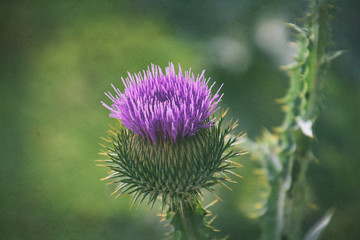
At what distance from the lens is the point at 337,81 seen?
3.57 meters

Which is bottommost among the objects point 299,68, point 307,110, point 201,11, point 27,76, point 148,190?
point 148,190

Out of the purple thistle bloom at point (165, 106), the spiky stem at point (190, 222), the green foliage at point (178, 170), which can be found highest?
the purple thistle bloom at point (165, 106)

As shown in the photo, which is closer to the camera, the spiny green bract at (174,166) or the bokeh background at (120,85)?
the spiny green bract at (174,166)

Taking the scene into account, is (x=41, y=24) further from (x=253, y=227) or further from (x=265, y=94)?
(x=253, y=227)

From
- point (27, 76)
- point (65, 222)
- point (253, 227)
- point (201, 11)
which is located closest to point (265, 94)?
point (201, 11)

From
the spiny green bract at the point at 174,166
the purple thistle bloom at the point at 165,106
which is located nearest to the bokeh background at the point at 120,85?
the spiny green bract at the point at 174,166

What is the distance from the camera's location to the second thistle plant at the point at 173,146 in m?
2.04

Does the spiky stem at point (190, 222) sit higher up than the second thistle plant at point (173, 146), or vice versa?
the second thistle plant at point (173, 146)

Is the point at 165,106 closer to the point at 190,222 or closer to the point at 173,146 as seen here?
the point at 173,146

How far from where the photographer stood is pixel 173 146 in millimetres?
2086

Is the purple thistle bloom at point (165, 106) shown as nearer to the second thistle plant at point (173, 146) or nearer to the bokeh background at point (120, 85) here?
the second thistle plant at point (173, 146)

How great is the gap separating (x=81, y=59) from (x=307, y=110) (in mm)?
2871

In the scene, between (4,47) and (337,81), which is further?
(4,47)

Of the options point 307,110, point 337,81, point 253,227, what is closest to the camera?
point 307,110
